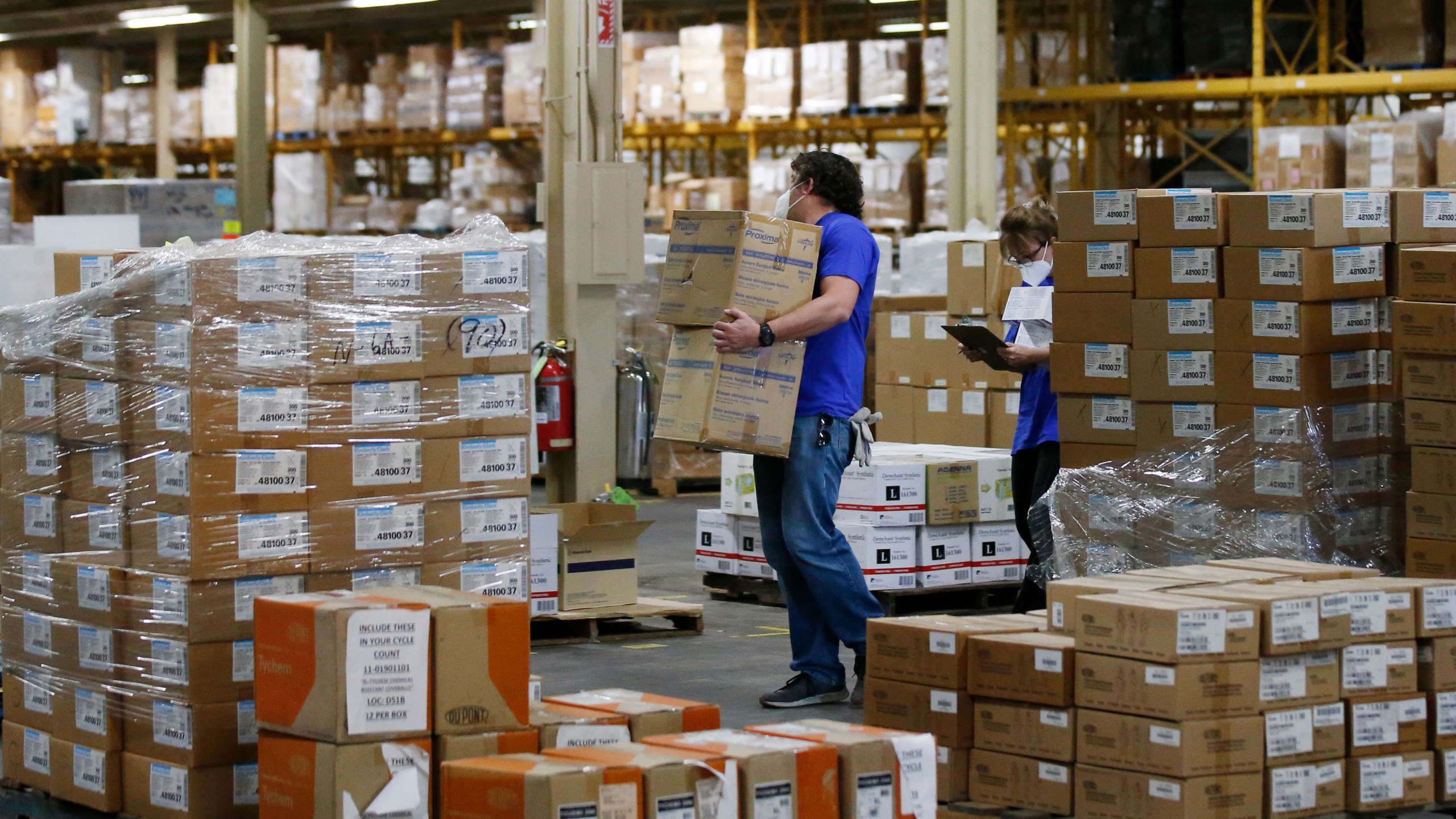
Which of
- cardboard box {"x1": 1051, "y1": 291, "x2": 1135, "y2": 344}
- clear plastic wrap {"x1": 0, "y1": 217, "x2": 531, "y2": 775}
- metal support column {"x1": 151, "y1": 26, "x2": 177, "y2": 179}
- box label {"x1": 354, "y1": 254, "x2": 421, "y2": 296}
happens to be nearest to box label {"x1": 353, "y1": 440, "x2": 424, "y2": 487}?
clear plastic wrap {"x1": 0, "y1": 217, "x2": 531, "y2": 775}

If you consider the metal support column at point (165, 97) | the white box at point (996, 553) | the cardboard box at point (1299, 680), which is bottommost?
the white box at point (996, 553)

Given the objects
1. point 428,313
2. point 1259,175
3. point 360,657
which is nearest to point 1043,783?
point 360,657

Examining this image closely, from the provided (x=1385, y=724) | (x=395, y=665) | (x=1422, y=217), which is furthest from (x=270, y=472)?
(x=1422, y=217)

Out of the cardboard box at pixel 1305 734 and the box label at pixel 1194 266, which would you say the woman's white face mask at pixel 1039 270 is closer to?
the box label at pixel 1194 266

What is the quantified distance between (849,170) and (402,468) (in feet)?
6.46

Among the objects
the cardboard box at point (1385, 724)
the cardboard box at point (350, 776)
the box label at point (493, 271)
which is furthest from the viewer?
the box label at point (493, 271)

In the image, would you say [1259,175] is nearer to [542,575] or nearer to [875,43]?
[875,43]

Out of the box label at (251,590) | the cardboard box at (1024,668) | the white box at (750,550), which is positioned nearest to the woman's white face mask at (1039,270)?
the white box at (750,550)

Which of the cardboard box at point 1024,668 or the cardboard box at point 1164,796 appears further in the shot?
the cardboard box at point 1024,668

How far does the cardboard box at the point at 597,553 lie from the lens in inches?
296

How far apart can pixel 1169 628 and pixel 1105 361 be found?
200cm

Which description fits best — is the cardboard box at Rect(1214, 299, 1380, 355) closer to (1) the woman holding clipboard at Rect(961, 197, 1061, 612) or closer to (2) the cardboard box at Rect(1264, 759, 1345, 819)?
(1) the woman holding clipboard at Rect(961, 197, 1061, 612)

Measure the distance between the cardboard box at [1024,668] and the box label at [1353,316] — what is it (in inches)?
70.4

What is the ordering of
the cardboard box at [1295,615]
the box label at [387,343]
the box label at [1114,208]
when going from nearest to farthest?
the cardboard box at [1295,615]
the box label at [387,343]
the box label at [1114,208]
